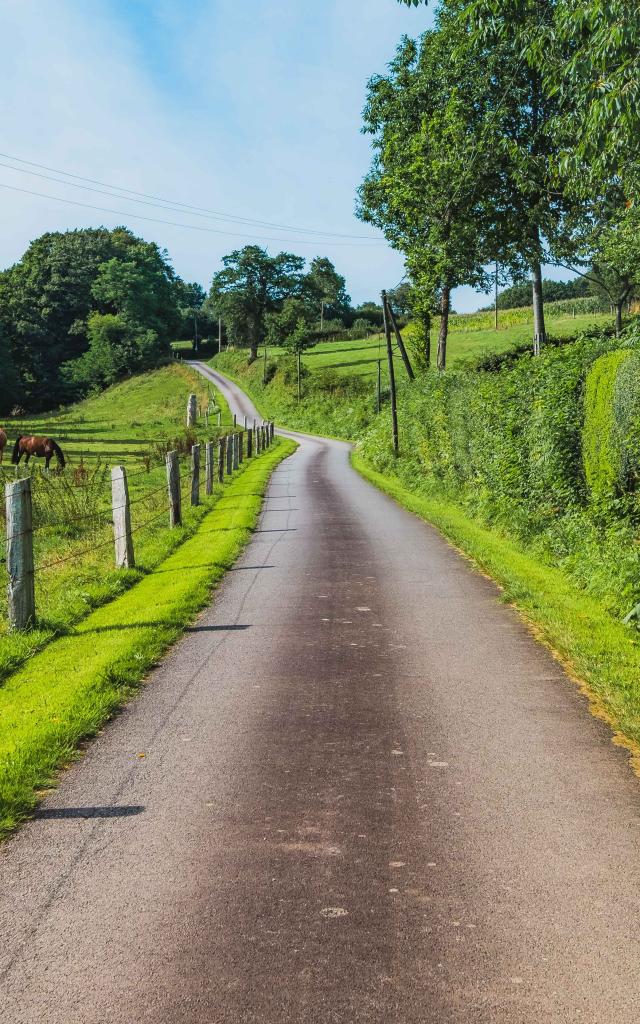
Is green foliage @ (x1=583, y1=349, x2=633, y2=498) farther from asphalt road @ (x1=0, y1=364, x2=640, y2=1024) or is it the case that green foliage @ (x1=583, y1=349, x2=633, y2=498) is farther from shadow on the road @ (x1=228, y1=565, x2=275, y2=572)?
shadow on the road @ (x1=228, y1=565, x2=275, y2=572)

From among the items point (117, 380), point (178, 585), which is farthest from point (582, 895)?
point (117, 380)

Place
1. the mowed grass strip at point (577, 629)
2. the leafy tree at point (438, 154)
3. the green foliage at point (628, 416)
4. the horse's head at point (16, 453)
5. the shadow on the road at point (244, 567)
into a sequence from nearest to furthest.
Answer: the mowed grass strip at point (577, 629) < the green foliage at point (628, 416) < the shadow on the road at point (244, 567) < the leafy tree at point (438, 154) < the horse's head at point (16, 453)

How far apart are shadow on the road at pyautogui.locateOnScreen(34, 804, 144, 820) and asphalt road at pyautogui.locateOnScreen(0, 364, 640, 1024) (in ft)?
0.06

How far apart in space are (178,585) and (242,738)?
5777mm

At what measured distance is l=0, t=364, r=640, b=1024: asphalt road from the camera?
10.3ft

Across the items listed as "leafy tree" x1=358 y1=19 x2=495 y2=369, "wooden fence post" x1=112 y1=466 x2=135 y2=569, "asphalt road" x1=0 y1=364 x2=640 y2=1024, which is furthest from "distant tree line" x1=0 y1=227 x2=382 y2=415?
"asphalt road" x1=0 y1=364 x2=640 y2=1024

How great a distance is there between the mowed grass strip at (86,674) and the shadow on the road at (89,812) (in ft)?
0.39

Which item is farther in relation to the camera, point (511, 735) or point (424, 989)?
point (511, 735)

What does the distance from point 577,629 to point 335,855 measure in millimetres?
5215

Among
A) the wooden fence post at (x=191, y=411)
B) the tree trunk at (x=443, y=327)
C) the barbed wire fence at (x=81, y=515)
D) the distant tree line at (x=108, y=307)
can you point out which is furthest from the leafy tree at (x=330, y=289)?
the barbed wire fence at (x=81, y=515)

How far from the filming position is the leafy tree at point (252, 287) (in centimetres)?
11738

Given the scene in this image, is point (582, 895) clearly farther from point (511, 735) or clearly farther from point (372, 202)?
point (372, 202)

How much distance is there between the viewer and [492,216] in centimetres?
3152

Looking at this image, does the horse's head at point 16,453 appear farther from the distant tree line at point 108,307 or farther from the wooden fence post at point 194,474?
the distant tree line at point 108,307
